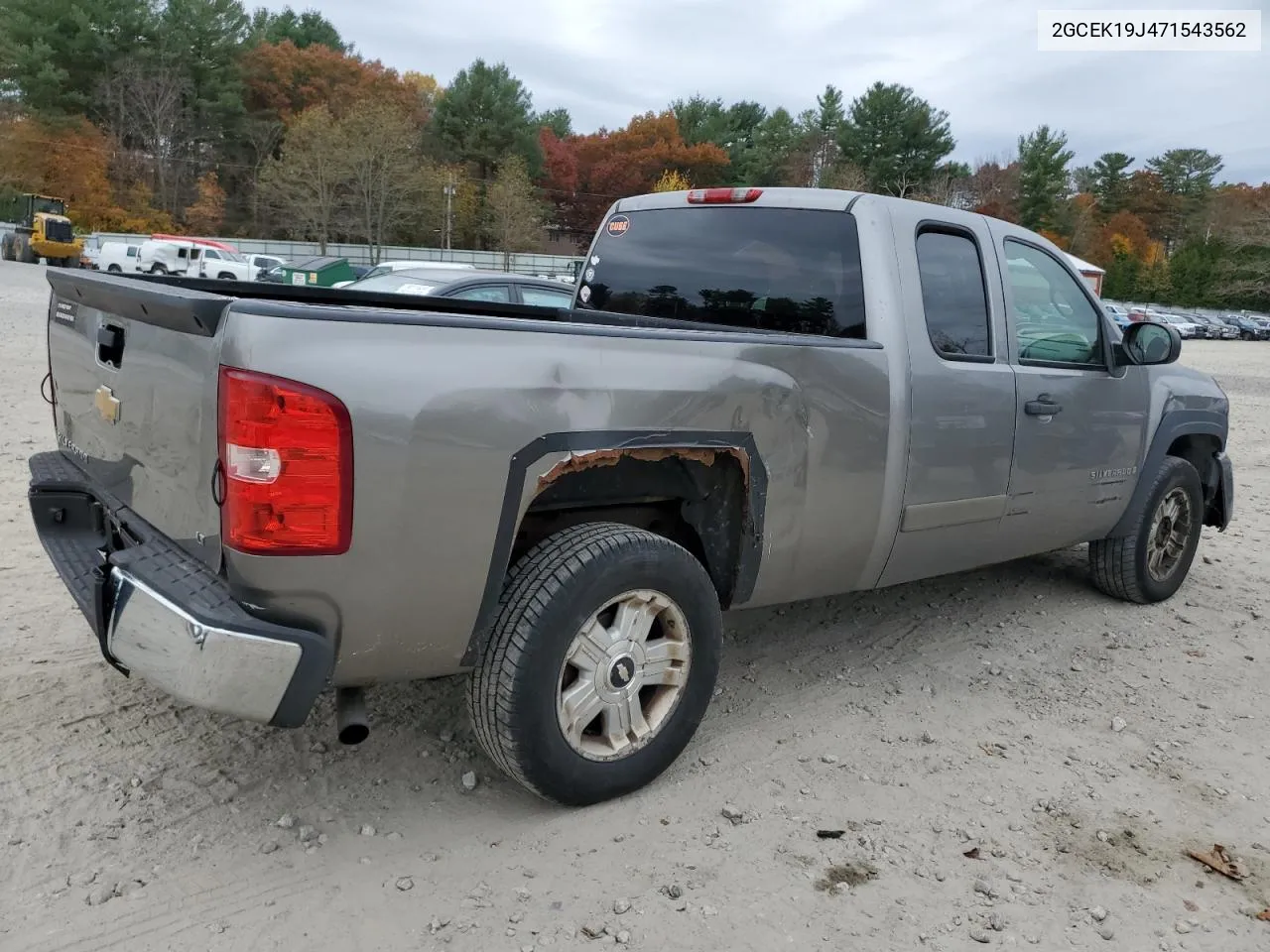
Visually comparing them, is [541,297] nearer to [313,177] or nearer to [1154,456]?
[1154,456]

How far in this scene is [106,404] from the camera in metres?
3.01

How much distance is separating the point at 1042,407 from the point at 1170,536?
1834mm

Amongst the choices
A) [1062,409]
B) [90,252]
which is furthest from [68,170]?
[1062,409]

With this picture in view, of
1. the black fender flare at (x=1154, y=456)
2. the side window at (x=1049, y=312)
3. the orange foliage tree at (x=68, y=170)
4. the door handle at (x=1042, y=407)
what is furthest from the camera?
the orange foliage tree at (x=68, y=170)

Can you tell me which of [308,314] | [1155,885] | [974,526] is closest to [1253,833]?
[1155,885]

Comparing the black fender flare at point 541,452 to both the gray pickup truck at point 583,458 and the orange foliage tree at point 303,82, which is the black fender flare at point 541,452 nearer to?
the gray pickup truck at point 583,458

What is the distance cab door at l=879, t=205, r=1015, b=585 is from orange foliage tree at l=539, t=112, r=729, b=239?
77856 millimetres

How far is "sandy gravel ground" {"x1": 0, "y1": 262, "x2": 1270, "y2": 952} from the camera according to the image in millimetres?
2561

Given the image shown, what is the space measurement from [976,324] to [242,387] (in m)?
2.95

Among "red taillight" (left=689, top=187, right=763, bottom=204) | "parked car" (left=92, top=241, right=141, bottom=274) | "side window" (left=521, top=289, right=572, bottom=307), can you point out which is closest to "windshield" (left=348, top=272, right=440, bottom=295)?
"side window" (left=521, top=289, right=572, bottom=307)

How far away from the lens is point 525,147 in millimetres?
73438

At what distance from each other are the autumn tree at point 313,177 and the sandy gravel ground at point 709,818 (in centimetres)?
5561

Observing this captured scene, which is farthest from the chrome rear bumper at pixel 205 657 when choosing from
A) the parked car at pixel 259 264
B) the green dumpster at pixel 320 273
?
the parked car at pixel 259 264

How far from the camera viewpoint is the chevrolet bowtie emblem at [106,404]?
2941 mm
